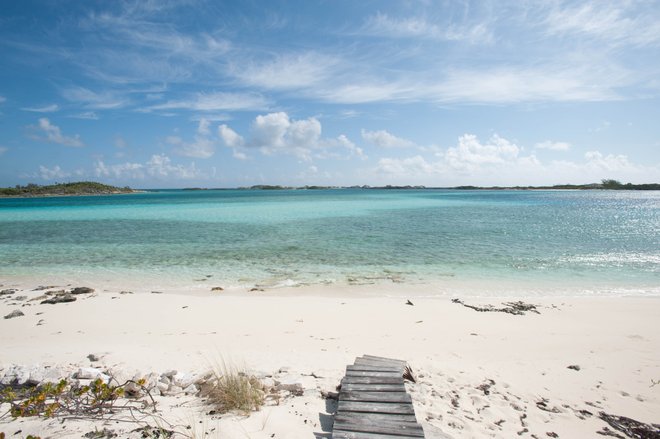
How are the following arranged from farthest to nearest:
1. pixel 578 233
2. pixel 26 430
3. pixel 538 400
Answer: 1. pixel 578 233
2. pixel 538 400
3. pixel 26 430

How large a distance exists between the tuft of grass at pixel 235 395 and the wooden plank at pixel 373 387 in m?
1.21

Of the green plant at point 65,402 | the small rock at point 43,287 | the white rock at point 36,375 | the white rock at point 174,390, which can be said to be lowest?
the small rock at point 43,287

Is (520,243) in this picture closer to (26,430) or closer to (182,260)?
(182,260)

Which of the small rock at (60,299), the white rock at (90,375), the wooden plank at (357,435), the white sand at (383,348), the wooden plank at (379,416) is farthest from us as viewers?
the small rock at (60,299)

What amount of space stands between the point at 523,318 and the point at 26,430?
10.2m

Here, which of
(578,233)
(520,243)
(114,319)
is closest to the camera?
(114,319)

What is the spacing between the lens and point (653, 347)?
7.06 meters

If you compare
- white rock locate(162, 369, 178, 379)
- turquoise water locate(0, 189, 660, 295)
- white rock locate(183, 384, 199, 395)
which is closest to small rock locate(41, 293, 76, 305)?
turquoise water locate(0, 189, 660, 295)

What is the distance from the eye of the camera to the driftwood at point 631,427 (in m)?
4.32

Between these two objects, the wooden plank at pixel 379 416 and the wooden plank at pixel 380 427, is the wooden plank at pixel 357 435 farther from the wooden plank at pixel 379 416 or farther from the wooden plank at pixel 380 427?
the wooden plank at pixel 379 416

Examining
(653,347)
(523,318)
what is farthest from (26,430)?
(653,347)

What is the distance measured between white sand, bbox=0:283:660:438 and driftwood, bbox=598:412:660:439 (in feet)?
0.54

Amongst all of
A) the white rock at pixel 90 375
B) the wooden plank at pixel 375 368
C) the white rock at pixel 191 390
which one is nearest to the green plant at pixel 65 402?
the white rock at pixel 90 375

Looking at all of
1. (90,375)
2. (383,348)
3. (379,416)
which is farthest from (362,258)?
(90,375)
